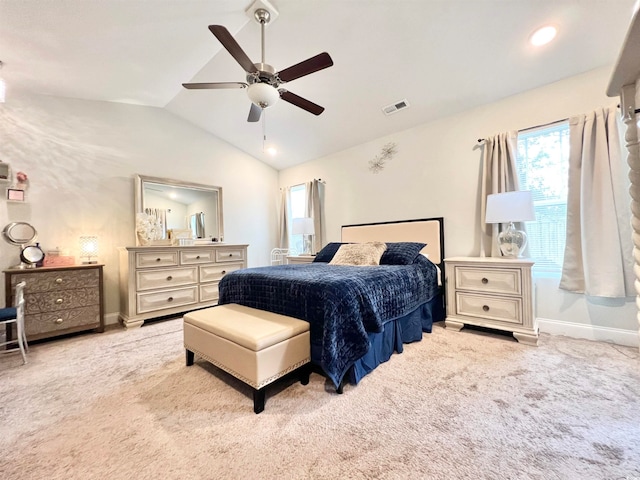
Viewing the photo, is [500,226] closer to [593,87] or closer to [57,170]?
[593,87]

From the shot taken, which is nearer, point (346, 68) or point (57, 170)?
point (346, 68)

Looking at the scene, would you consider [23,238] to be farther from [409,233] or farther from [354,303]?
[409,233]

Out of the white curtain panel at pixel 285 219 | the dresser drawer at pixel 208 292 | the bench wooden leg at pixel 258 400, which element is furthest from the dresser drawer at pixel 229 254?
the bench wooden leg at pixel 258 400

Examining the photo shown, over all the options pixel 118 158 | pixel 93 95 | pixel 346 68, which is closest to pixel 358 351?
pixel 346 68

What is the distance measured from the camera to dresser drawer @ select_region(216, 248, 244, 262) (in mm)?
3941

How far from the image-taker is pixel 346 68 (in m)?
2.74

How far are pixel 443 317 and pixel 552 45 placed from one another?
2796mm

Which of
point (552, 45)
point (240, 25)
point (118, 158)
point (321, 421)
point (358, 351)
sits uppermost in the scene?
point (240, 25)

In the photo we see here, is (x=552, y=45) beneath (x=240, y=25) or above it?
beneath

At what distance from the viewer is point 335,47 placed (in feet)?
8.25

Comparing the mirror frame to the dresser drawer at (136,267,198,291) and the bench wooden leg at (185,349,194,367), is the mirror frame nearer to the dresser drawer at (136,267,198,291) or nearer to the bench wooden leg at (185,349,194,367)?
the dresser drawer at (136,267,198,291)

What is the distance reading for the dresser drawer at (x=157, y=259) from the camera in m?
3.23

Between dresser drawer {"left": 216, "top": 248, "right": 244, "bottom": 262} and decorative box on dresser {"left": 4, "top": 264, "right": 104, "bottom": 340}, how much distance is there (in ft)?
4.52

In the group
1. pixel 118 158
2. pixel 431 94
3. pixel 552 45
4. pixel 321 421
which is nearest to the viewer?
pixel 321 421
